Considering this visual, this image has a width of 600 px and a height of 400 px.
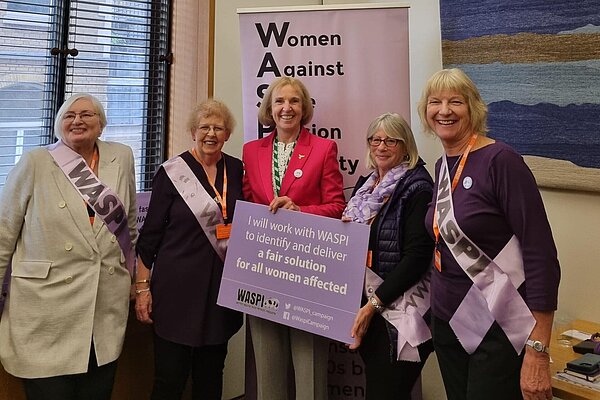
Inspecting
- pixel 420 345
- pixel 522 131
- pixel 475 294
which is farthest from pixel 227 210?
pixel 522 131

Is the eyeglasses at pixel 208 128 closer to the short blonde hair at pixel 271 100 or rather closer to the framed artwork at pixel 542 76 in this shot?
the short blonde hair at pixel 271 100

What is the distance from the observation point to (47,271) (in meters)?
1.76

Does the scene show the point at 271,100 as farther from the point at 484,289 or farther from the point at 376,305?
the point at 484,289

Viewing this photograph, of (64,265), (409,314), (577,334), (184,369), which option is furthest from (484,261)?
(64,265)

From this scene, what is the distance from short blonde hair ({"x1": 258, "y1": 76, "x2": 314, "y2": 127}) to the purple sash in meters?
0.65

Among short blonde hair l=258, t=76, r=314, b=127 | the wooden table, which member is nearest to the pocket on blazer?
short blonde hair l=258, t=76, r=314, b=127

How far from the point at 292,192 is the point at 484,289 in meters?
0.81

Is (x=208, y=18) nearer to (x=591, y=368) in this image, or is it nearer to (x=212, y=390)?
(x=212, y=390)

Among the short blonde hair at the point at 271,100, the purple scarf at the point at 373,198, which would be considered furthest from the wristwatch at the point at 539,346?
the short blonde hair at the point at 271,100

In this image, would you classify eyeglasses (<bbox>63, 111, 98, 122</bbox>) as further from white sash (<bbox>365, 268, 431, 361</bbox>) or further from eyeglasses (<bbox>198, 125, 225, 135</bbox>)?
white sash (<bbox>365, 268, 431, 361</bbox>)

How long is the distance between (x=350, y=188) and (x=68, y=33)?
1479 mm

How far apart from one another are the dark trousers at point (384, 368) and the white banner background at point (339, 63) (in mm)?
738

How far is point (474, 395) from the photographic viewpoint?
1.42 metres

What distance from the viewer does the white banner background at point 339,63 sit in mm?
2318
